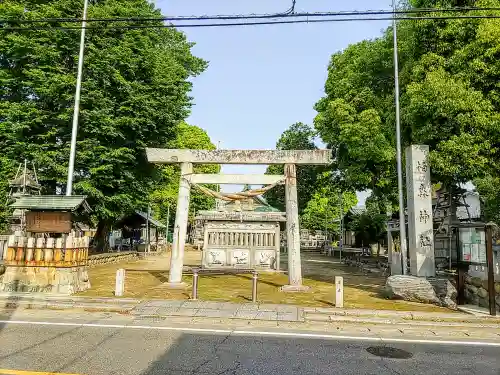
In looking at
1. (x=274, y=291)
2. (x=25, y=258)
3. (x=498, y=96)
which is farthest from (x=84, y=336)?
(x=498, y=96)

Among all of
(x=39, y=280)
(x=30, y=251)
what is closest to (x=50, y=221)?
(x=30, y=251)

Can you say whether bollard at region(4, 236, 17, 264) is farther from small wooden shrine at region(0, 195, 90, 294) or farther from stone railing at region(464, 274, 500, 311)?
stone railing at region(464, 274, 500, 311)

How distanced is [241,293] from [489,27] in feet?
45.2

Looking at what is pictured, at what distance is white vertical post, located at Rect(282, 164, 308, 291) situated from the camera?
1429 centimetres

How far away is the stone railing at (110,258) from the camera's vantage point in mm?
23562

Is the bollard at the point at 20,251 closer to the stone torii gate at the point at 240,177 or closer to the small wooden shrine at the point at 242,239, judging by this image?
the stone torii gate at the point at 240,177

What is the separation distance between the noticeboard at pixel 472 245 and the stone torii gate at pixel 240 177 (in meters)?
5.23

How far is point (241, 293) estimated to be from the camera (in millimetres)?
13625

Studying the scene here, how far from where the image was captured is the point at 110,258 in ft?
87.1

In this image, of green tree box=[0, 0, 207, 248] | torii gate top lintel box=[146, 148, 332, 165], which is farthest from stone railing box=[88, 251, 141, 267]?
torii gate top lintel box=[146, 148, 332, 165]

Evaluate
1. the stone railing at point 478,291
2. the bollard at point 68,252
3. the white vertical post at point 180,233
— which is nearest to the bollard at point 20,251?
the bollard at point 68,252

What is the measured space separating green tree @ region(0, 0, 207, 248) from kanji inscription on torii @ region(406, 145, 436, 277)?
14.9 meters

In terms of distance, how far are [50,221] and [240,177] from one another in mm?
7242

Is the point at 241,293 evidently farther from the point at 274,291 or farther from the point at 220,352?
the point at 220,352
